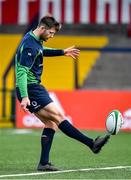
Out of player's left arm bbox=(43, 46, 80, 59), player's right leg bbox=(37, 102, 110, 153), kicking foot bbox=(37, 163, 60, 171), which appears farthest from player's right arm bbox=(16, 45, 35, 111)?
kicking foot bbox=(37, 163, 60, 171)

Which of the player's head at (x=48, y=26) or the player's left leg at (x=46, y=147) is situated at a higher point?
the player's head at (x=48, y=26)

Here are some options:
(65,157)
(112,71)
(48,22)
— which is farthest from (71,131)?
(112,71)

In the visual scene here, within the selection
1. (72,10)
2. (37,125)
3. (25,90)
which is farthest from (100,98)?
(25,90)

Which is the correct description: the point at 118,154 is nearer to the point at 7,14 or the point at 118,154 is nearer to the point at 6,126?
the point at 6,126

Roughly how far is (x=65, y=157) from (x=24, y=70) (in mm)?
Answer: 2733

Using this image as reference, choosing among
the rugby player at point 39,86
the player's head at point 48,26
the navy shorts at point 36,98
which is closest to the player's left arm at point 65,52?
the rugby player at point 39,86

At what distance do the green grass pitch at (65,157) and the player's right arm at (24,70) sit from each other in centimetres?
91

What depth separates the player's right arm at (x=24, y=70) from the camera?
9.37 m

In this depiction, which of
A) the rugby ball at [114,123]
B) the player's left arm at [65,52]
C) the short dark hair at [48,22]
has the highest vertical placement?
the short dark hair at [48,22]

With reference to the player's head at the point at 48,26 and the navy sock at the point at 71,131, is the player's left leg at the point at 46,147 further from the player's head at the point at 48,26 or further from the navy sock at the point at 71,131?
the player's head at the point at 48,26

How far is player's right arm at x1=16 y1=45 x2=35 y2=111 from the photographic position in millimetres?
9367

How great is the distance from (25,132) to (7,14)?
5348 millimetres

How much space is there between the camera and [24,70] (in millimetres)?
9430

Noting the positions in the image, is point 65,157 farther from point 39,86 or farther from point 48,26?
Answer: point 48,26
